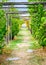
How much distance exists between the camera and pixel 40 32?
544 inches

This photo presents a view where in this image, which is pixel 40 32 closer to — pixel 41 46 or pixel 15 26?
pixel 41 46

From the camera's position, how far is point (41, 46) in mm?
15273

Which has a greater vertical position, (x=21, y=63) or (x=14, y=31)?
A: (x=21, y=63)

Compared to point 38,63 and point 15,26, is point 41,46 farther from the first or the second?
point 15,26

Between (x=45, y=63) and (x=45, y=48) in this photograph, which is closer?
(x=45, y=63)

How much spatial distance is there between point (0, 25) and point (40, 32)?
10.6 ft

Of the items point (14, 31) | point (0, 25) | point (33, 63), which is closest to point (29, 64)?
point (33, 63)

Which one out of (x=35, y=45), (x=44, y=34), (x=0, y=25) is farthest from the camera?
(x=35, y=45)

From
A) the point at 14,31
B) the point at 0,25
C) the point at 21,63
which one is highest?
the point at 0,25

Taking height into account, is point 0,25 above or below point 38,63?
above

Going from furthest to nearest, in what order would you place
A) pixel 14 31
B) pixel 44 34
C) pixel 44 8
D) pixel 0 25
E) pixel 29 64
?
pixel 14 31
pixel 44 8
pixel 44 34
pixel 0 25
pixel 29 64

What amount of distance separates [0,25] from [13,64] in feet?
8.30

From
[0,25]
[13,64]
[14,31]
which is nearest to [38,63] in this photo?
[13,64]

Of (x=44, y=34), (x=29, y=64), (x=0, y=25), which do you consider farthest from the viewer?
(x=44, y=34)
